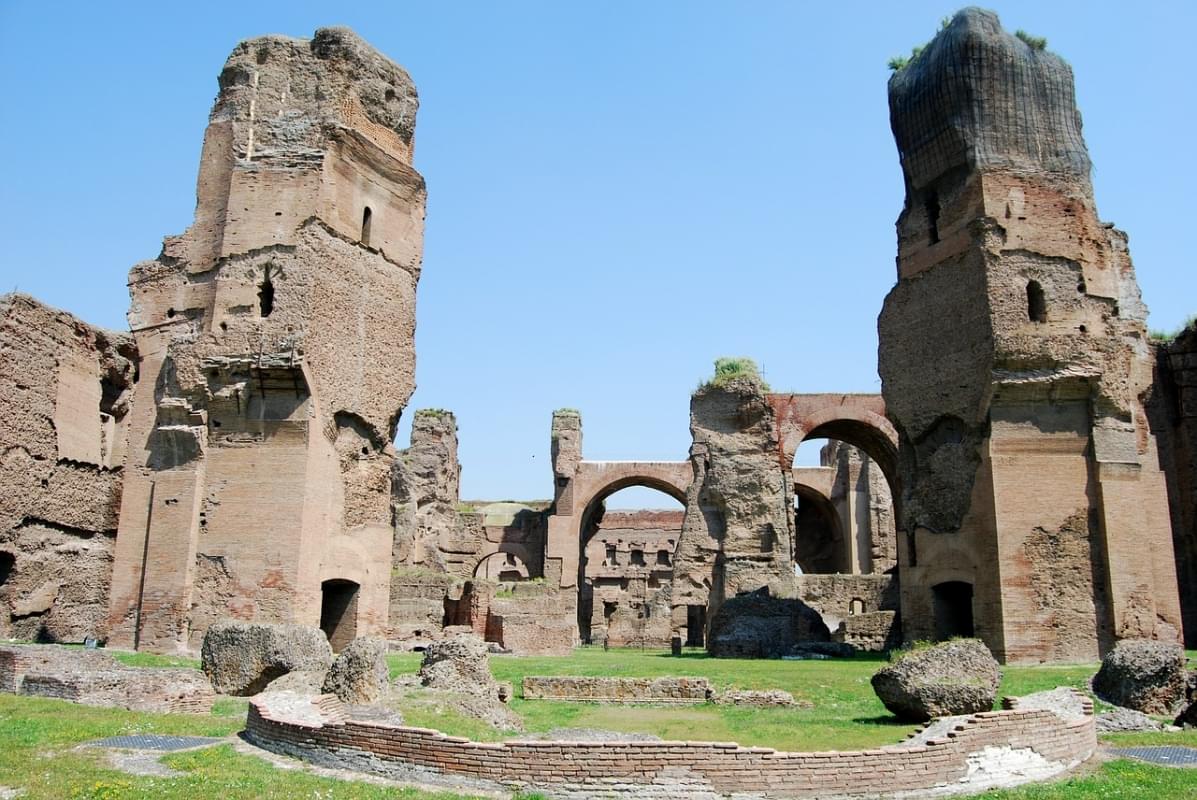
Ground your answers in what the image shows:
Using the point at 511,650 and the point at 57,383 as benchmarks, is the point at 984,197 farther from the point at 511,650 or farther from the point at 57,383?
the point at 57,383

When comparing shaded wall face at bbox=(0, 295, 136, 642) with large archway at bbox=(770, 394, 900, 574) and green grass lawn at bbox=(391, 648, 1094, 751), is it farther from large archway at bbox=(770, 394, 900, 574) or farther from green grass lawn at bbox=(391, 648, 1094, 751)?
large archway at bbox=(770, 394, 900, 574)

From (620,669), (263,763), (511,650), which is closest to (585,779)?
(263,763)

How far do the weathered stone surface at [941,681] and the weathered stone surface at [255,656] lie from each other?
5.94 meters

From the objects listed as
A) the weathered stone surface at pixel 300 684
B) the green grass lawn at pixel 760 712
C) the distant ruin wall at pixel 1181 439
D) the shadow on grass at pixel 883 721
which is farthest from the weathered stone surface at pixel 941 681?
the distant ruin wall at pixel 1181 439

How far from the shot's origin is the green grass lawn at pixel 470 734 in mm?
6270

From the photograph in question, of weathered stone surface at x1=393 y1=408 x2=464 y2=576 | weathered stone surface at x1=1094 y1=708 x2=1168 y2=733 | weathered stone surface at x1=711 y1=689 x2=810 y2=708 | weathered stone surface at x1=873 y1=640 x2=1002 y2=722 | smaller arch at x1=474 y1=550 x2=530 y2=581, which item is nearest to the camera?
weathered stone surface at x1=873 y1=640 x2=1002 y2=722

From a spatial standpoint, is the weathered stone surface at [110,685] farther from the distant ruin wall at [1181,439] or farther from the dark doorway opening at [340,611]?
the distant ruin wall at [1181,439]

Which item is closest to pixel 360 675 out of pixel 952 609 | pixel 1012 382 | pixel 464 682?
pixel 464 682

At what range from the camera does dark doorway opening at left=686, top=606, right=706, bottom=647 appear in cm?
2792

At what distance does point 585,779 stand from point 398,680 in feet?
14.9

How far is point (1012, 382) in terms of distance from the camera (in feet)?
54.8

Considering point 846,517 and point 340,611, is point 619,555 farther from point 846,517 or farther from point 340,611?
point 340,611

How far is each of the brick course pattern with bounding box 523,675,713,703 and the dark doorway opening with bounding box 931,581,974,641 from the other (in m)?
7.51

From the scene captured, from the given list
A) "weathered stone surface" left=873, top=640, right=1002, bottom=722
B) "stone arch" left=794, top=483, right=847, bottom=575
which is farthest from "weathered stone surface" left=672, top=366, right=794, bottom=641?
"weathered stone surface" left=873, top=640, right=1002, bottom=722
